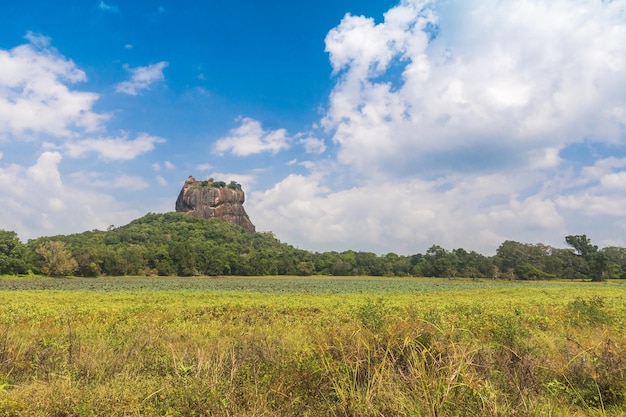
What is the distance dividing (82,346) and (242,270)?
290ft

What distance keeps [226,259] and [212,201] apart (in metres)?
71.9

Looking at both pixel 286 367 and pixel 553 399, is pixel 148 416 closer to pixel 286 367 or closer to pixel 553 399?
pixel 286 367

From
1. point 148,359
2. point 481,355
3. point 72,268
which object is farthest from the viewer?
point 72,268

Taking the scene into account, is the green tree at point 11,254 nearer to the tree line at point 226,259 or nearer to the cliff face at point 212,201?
the tree line at point 226,259

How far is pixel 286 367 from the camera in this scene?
5.31m

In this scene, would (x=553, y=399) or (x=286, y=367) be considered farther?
(x=286, y=367)

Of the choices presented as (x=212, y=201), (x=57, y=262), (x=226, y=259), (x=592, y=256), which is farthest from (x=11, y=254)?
(x=592, y=256)

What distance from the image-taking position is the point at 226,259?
93125 millimetres

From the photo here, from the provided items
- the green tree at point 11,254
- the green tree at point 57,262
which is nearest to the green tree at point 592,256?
the green tree at point 57,262

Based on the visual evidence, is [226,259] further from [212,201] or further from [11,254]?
[212,201]

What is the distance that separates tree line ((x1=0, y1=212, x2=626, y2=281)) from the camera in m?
71.8

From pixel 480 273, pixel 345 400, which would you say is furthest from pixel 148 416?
pixel 480 273

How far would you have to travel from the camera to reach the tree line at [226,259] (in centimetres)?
7181

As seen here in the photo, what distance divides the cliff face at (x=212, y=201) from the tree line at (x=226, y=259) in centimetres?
2617
